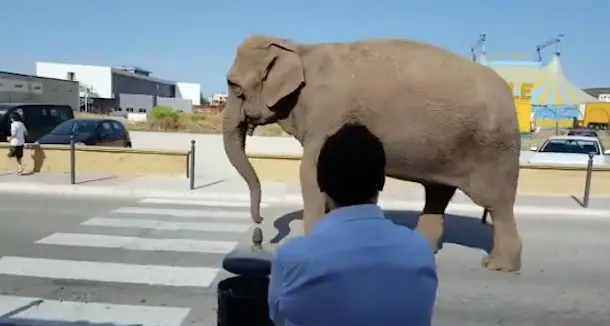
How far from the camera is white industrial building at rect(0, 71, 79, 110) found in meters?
41.1

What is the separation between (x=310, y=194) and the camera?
6.51 m

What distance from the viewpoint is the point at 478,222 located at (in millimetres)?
10242

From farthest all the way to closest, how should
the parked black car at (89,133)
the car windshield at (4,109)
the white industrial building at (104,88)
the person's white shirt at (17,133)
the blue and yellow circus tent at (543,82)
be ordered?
the white industrial building at (104,88) < the blue and yellow circus tent at (543,82) < the car windshield at (4,109) < the parked black car at (89,133) < the person's white shirt at (17,133)

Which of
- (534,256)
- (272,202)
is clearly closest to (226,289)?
(534,256)

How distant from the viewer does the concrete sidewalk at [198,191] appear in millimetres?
12031

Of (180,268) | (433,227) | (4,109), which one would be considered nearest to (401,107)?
(433,227)

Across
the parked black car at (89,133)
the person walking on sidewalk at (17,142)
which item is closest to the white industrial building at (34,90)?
the parked black car at (89,133)

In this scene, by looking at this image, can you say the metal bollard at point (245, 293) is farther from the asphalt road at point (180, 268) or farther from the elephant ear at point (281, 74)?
the elephant ear at point (281, 74)

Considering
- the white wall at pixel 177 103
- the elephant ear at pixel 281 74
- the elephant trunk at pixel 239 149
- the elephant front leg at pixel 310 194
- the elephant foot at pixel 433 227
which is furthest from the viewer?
the white wall at pixel 177 103

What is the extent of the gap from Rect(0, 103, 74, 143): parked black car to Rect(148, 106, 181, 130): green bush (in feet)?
78.0

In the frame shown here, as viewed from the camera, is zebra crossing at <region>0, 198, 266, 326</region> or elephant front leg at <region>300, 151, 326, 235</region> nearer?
zebra crossing at <region>0, 198, 266, 326</region>

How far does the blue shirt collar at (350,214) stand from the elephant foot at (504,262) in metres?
5.54

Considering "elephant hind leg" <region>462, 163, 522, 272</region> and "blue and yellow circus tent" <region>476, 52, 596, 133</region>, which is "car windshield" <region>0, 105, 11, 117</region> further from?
"blue and yellow circus tent" <region>476, 52, 596, 133</region>

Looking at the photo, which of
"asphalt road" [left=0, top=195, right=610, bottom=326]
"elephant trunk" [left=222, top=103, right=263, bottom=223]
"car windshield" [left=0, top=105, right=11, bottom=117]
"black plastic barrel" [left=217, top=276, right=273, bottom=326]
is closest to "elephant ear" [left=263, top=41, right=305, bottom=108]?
"elephant trunk" [left=222, top=103, right=263, bottom=223]
